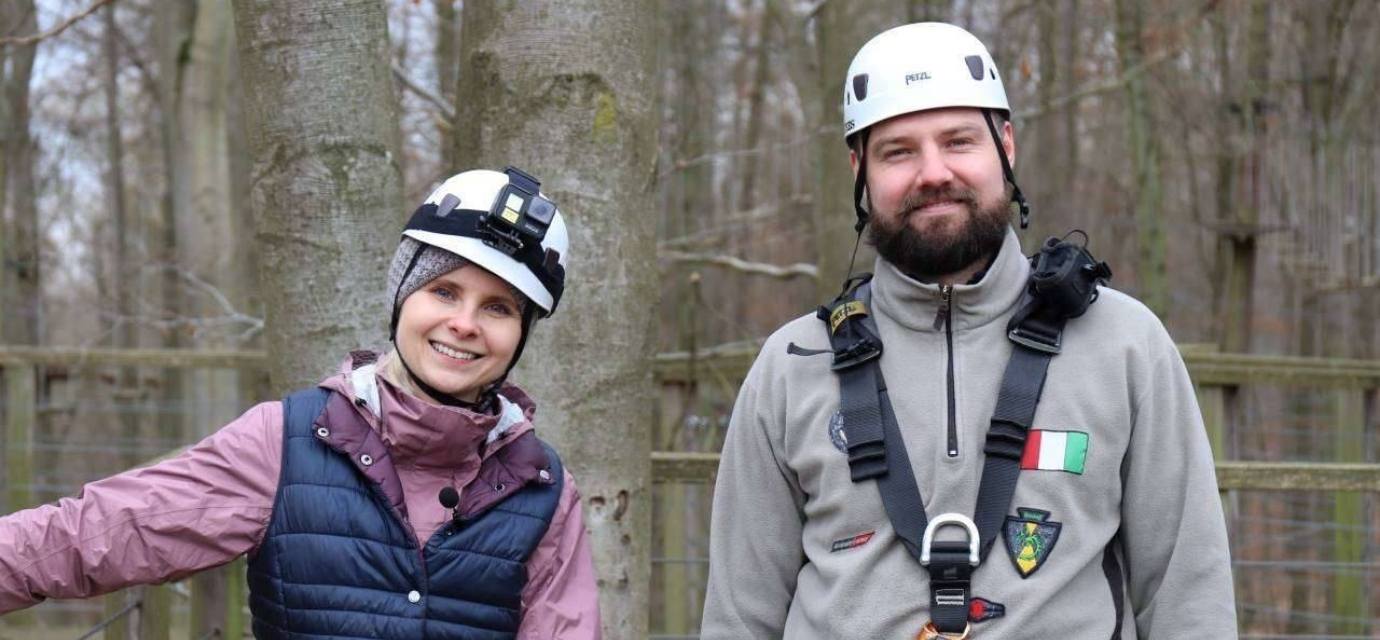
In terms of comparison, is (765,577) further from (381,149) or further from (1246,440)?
(1246,440)

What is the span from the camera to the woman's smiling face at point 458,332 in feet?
10.2

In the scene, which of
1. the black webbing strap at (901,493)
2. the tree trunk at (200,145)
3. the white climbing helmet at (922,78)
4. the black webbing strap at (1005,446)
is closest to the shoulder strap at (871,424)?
the black webbing strap at (901,493)

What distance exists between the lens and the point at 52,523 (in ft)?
8.73

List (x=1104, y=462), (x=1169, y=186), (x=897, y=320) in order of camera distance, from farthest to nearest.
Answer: (x=1169, y=186) → (x=897, y=320) → (x=1104, y=462)

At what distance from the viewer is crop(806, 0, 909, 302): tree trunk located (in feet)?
25.6

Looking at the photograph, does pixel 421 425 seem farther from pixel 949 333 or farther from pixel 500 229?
pixel 949 333

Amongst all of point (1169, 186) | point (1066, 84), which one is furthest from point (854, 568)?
point (1169, 186)

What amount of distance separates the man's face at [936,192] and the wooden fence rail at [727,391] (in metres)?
1.59

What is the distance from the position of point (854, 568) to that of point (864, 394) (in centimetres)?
33

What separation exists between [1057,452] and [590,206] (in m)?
1.46

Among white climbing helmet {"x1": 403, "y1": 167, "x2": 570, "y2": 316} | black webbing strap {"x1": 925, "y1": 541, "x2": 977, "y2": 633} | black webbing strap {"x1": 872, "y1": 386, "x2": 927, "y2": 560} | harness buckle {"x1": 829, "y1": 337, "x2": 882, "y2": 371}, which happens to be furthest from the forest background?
black webbing strap {"x1": 925, "y1": 541, "x2": 977, "y2": 633}

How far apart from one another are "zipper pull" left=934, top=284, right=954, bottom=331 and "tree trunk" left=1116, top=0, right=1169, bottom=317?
7.72m

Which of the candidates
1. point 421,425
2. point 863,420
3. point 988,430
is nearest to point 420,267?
point 421,425

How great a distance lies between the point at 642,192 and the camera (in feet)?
13.2
